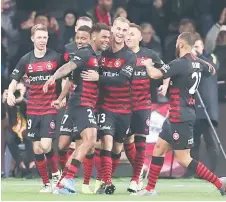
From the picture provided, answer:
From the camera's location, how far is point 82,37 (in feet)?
55.7

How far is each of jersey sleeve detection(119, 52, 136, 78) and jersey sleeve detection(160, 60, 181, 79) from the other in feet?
1.87

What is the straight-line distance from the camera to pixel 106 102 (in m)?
16.5

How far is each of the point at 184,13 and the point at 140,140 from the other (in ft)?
18.6

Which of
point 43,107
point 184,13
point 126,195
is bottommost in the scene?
point 126,195

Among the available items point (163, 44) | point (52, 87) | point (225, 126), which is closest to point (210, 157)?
point (225, 126)

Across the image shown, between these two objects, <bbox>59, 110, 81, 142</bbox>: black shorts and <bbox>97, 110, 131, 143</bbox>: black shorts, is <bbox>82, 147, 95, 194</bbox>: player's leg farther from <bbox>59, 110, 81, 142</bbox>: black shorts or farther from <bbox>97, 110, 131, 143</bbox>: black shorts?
<bbox>97, 110, 131, 143</bbox>: black shorts

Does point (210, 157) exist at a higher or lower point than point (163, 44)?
lower

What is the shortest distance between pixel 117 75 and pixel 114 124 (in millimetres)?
675

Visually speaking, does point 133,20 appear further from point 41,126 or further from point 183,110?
point 183,110

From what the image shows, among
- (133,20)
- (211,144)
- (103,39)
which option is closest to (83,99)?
(103,39)

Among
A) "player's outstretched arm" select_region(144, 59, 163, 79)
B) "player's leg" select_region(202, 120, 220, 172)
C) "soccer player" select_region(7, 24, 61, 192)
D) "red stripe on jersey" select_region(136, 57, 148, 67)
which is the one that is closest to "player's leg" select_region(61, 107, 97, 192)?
"player's outstretched arm" select_region(144, 59, 163, 79)

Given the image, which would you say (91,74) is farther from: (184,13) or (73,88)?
(184,13)

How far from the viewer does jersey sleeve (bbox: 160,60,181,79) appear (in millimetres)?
15852

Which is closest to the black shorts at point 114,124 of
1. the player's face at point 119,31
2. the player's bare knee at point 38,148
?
the player's face at point 119,31
